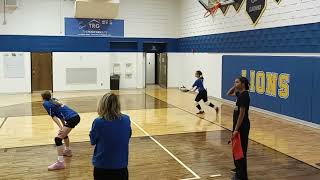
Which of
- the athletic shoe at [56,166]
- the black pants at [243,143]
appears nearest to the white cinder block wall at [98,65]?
the athletic shoe at [56,166]

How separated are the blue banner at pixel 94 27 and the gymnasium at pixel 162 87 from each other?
0.18 ft

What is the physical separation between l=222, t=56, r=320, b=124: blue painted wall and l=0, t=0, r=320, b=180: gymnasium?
35 millimetres

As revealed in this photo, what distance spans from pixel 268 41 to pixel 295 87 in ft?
7.53

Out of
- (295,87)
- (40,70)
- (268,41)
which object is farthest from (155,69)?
(295,87)

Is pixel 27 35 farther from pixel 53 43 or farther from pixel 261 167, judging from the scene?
pixel 261 167

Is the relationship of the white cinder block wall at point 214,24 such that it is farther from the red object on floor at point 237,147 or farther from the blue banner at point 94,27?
the red object on floor at point 237,147

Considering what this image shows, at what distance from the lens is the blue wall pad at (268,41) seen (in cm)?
1012

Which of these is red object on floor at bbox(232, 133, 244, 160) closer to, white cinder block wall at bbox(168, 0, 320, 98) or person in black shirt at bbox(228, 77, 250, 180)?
person in black shirt at bbox(228, 77, 250, 180)

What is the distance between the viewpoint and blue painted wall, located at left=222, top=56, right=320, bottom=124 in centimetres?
977

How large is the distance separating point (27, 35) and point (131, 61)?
226 inches

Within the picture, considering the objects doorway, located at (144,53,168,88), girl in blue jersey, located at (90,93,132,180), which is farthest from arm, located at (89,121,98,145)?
doorway, located at (144,53,168,88)

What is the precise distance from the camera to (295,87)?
10516mm

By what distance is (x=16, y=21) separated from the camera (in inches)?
711

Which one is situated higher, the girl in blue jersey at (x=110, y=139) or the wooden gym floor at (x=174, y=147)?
the girl in blue jersey at (x=110, y=139)
